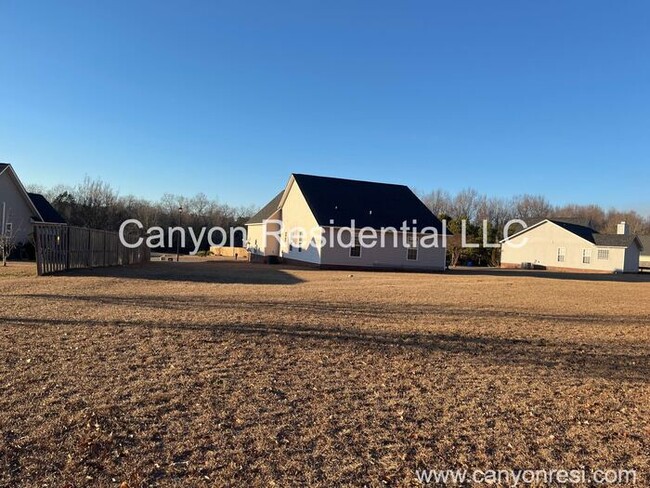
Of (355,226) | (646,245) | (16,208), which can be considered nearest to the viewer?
(355,226)

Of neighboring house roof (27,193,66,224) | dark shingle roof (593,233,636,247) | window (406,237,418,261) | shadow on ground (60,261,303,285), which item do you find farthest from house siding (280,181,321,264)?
dark shingle roof (593,233,636,247)

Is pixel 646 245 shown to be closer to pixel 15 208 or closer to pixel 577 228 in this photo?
pixel 577 228

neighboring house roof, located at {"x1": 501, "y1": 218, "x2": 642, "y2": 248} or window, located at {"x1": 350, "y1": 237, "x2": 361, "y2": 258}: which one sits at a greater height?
neighboring house roof, located at {"x1": 501, "y1": 218, "x2": 642, "y2": 248}

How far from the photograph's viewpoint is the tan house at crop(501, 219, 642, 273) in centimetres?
4447

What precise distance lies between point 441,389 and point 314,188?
89.5ft

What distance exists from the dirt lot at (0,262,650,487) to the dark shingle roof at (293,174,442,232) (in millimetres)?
20509

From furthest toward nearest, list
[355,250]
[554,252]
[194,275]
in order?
[554,252] < [355,250] < [194,275]

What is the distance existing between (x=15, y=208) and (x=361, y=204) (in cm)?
2201

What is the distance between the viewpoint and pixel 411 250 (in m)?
31.4

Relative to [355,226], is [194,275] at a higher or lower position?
lower

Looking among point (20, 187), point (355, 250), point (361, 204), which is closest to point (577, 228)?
point (361, 204)

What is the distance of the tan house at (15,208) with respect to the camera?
1172 inches

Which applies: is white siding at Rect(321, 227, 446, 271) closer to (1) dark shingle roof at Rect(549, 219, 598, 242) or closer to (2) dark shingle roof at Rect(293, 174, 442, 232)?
(2) dark shingle roof at Rect(293, 174, 442, 232)

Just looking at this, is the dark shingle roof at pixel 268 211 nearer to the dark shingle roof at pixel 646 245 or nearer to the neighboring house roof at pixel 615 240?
the neighboring house roof at pixel 615 240
